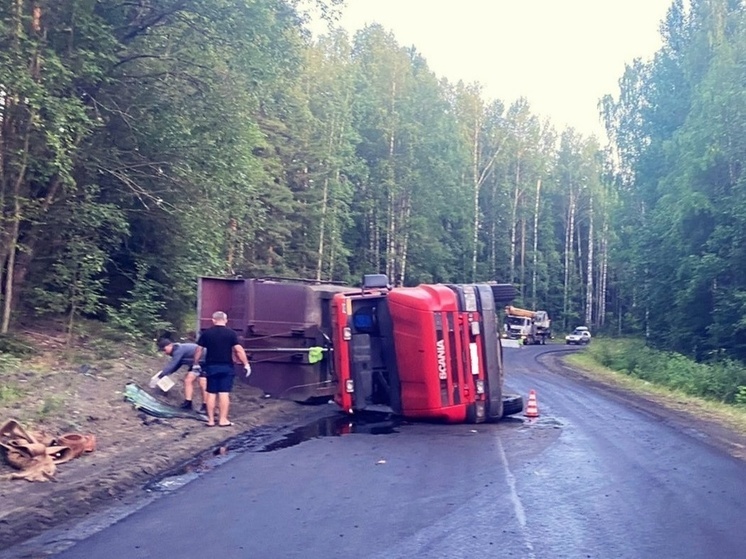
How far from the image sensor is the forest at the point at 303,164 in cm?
1783

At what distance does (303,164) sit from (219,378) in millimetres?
26488

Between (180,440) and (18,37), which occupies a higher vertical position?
(18,37)

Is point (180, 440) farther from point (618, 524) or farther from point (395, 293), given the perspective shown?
point (618, 524)

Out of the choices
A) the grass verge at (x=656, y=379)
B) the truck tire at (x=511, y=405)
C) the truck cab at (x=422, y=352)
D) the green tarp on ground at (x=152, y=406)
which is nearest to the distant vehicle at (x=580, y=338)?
the grass verge at (x=656, y=379)

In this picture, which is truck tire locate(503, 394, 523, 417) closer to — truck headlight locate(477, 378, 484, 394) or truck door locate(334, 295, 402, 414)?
truck headlight locate(477, 378, 484, 394)

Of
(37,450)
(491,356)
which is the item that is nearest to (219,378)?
(37,450)

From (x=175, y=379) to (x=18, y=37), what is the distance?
272 inches

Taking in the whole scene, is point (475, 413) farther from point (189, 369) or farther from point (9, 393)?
point (9, 393)

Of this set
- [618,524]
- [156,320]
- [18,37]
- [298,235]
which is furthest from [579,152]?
[618,524]

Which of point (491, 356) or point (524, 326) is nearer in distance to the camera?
point (491, 356)

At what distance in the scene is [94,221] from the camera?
1827 cm

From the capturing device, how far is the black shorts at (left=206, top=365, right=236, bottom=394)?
12133 mm

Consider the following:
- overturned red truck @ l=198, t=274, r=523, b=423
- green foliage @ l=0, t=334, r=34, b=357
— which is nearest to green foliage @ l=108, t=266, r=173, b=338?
green foliage @ l=0, t=334, r=34, b=357

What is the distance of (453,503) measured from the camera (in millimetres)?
7504
